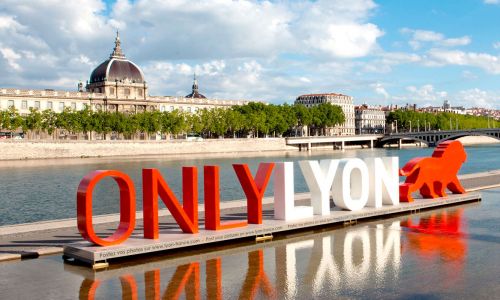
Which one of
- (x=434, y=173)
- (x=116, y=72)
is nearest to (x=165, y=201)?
(x=434, y=173)

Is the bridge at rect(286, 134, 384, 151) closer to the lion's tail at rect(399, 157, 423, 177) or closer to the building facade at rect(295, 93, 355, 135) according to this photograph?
the building facade at rect(295, 93, 355, 135)

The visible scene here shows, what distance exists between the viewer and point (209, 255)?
1147 cm

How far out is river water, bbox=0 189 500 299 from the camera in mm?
8797

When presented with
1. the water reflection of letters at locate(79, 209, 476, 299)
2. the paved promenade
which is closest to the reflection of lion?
the paved promenade

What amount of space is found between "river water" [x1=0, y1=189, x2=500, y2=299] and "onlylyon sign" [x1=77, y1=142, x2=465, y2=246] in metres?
0.80

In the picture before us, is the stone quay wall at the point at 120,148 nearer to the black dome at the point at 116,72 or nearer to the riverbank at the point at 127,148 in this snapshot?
the riverbank at the point at 127,148

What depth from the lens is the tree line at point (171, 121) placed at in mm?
89438

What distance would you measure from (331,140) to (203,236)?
112526 millimetres

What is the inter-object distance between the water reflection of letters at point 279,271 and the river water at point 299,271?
0.02m

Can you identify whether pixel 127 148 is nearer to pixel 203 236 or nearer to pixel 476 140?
pixel 203 236

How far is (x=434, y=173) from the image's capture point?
18719 mm

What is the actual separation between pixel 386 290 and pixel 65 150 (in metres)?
75.0

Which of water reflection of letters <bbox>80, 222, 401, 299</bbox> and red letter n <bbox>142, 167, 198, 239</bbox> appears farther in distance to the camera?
red letter n <bbox>142, 167, 198, 239</bbox>

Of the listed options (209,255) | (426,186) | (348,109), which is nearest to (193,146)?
(426,186)
